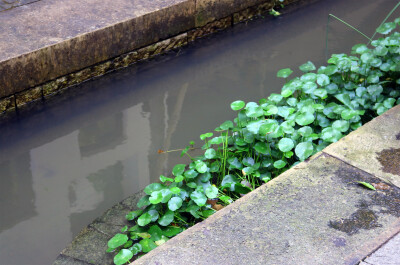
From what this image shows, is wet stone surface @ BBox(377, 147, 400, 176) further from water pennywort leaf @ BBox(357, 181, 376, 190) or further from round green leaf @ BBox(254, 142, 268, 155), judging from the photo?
round green leaf @ BBox(254, 142, 268, 155)

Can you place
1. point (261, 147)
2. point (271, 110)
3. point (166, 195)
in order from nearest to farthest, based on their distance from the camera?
point (166, 195), point (261, 147), point (271, 110)

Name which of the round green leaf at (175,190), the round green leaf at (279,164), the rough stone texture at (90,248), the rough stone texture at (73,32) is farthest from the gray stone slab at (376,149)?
the rough stone texture at (73,32)

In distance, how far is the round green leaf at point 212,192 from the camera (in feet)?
8.91

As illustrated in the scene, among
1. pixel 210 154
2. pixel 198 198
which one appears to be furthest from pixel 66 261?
pixel 210 154

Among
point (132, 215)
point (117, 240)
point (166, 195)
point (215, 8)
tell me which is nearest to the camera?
point (117, 240)

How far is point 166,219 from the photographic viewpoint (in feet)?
8.84

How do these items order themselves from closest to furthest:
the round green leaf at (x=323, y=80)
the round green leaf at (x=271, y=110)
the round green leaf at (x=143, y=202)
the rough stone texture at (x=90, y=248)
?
1. the rough stone texture at (x=90, y=248)
2. the round green leaf at (x=143, y=202)
3. the round green leaf at (x=271, y=110)
4. the round green leaf at (x=323, y=80)

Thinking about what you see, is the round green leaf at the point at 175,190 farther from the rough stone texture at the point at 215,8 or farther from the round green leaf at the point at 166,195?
the rough stone texture at the point at 215,8

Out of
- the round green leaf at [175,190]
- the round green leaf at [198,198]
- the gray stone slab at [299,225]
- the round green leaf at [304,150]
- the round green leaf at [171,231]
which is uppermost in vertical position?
the round green leaf at [304,150]

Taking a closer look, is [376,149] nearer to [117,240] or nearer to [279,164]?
[279,164]

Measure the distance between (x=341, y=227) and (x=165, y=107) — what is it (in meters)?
2.26

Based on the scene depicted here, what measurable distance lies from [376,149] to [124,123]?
1995 mm

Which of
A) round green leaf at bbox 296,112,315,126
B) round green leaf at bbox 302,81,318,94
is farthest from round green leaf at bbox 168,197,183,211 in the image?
round green leaf at bbox 302,81,318,94

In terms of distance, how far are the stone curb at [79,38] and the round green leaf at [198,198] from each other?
1.91 metres
